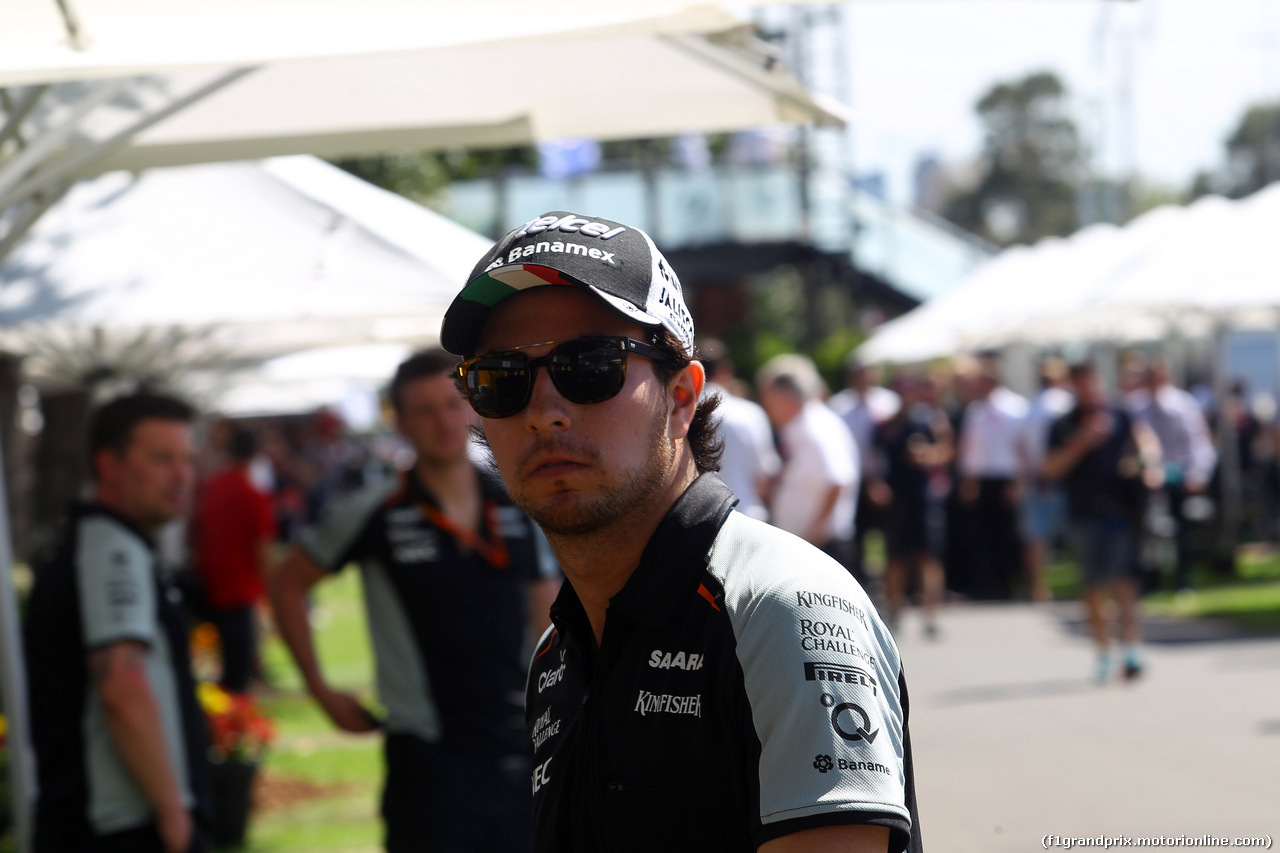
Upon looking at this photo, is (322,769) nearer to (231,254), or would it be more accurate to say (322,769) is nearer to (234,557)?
(234,557)

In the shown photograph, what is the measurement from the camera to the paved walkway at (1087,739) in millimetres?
6496

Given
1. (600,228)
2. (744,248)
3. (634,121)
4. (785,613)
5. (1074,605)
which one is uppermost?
(744,248)

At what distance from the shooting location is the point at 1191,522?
14.8 metres

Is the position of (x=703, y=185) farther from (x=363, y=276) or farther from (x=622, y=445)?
(x=622, y=445)

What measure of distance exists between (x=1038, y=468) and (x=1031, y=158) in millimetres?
63358

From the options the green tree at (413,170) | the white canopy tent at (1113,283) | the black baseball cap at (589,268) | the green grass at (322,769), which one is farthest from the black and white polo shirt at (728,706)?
the green tree at (413,170)

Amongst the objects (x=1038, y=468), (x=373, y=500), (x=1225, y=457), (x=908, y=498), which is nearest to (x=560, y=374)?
(x=373, y=500)

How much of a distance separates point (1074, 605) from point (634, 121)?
11.0 m

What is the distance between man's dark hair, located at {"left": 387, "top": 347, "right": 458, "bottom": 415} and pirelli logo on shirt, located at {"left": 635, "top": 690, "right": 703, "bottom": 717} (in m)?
2.71

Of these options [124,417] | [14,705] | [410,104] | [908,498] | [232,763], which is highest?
[410,104]

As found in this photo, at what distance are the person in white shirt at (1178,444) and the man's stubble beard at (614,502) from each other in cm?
1346

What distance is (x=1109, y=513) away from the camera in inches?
399

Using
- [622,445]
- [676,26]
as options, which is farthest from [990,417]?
[622,445]

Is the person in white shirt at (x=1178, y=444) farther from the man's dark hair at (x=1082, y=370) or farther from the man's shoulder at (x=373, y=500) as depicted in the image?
the man's shoulder at (x=373, y=500)
